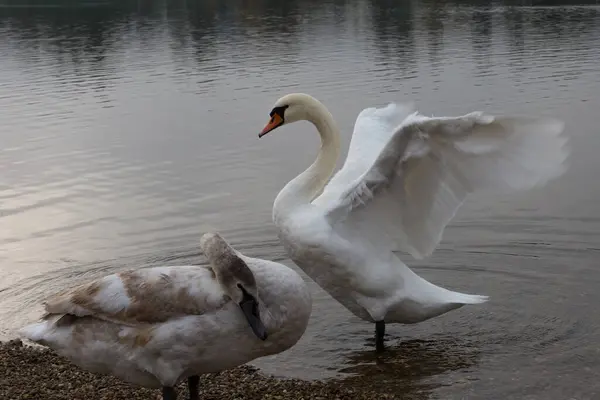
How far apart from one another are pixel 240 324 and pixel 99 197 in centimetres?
910

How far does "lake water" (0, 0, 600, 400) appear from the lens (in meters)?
7.86

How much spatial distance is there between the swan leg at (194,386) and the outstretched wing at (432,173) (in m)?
1.93

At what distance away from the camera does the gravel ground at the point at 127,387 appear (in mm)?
6824

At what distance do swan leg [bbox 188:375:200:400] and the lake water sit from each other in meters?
1.27

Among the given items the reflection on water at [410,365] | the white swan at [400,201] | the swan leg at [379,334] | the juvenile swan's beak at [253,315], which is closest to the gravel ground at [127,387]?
the reflection on water at [410,365]

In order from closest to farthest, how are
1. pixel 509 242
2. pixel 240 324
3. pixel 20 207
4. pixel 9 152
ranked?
pixel 240 324
pixel 509 242
pixel 20 207
pixel 9 152

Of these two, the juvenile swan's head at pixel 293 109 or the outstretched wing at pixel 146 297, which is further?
the juvenile swan's head at pixel 293 109

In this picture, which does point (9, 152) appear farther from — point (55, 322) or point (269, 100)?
point (55, 322)

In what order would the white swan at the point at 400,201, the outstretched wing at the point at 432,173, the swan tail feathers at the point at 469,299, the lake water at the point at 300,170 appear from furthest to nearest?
the lake water at the point at 300,170 < the swan tail feathers at the point at 469,299 < the white swan at the point at 400,201 < the outstretched wing at the point at 432,173

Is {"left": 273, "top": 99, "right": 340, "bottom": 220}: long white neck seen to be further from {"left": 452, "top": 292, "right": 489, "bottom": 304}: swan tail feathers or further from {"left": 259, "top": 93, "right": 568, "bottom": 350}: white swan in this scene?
{"left": 452, "top": 292, "right": 489, "bottom": 304}: swan tail feathers

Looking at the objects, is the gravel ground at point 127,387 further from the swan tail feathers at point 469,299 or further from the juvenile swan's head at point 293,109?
the juvenile swan's head at point 293,109

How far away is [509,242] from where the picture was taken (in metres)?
10.6

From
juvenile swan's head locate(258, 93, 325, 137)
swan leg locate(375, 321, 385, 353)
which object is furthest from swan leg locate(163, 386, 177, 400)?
juvenile swan's head locate(258, 93, 325, 137)

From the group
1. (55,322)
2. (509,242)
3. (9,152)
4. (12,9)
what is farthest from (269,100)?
(12,9)
